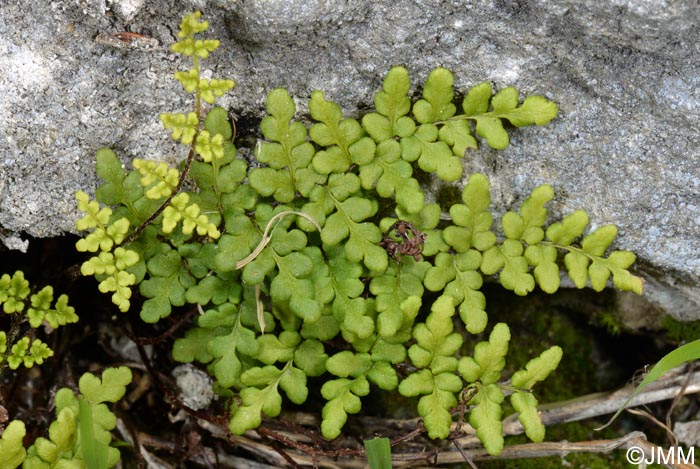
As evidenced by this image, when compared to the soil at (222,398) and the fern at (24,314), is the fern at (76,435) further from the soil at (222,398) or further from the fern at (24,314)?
the soil at (222,398)

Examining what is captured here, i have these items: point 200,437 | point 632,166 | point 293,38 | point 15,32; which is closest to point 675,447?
point 632,166

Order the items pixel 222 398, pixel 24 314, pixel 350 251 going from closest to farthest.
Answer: pixel 350 251
pixel 24 314
pixel 222 398

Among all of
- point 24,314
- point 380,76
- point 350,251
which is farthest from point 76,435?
point 380,76

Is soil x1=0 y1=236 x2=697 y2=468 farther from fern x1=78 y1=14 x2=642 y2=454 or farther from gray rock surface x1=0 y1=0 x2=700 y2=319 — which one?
gray rock surface x1=0 y1=0 x2=700 y2=319

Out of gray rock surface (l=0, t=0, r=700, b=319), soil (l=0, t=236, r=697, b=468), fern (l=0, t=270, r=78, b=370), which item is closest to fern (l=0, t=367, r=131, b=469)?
fern (l=0, t=270, r=78, b=370)

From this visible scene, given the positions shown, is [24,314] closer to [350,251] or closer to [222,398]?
[222,398]
